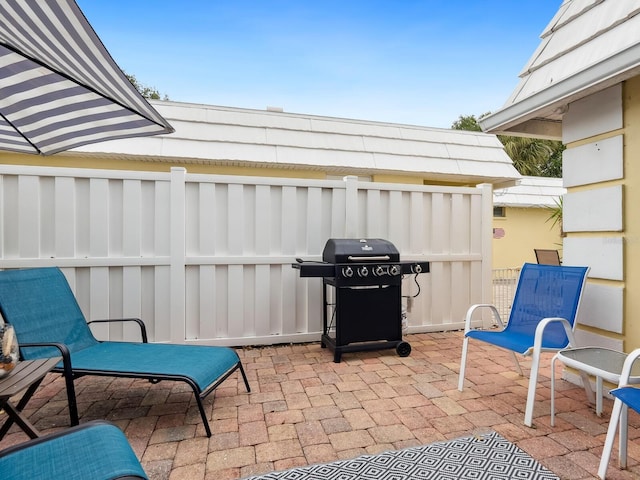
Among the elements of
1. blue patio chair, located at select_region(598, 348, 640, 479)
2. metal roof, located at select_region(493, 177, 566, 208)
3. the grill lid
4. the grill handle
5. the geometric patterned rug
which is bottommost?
the geometric patterned rug

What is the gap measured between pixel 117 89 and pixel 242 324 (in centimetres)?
295

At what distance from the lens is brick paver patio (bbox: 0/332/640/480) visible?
2.08 metres

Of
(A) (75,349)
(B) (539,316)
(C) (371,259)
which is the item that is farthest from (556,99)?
(A) (75,349)

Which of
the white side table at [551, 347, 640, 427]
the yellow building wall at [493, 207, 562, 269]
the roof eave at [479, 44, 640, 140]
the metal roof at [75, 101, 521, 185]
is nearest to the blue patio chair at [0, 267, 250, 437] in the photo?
the white side table at [551, 347, 640, 427]

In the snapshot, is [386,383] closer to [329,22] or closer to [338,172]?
[338,172]

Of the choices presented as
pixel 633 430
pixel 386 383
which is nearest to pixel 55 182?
pixel 386 383

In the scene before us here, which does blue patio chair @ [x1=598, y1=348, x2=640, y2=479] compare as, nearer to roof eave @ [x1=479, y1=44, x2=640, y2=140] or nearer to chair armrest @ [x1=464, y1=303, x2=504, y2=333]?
chair armrest @ [x1=464, y1=303, x2=504, y2=333]

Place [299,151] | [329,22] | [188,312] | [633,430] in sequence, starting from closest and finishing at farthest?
[633,430], [188,312], [299,151], [329,22]

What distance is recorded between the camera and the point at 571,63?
2809 mm

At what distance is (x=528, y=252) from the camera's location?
13297 millimetres

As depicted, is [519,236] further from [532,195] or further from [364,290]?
[364,290]

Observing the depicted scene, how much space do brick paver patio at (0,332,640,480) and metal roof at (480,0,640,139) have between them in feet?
8.07

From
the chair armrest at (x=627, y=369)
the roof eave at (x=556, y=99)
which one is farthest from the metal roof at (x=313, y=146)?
the chair armrest at (x=627, y=369)

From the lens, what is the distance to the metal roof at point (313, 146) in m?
6.54
